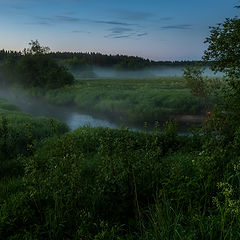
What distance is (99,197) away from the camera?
671 centimetres

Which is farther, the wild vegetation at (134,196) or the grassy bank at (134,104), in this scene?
the grassy bank at (134,104)

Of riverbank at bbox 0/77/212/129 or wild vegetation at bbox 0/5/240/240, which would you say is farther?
riverbank at bbox 0/77/212/129

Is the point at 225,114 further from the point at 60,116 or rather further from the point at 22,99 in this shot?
the point at 22,99

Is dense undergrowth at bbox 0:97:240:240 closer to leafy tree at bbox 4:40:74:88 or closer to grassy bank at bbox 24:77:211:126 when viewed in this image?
grassy bank at bbox 24:77:211:126

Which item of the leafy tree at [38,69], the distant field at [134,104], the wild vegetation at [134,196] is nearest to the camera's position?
the wild vegetation at [134,196]

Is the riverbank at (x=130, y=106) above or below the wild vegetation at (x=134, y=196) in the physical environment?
below

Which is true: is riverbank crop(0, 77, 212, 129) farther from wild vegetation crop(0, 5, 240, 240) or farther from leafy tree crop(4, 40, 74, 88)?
wild vegetation crop(0, 5, 240, 240)

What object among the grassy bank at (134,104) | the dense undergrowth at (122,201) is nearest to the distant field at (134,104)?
the grassy bank at (134,104)

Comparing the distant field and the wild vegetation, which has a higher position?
the wild vegetation

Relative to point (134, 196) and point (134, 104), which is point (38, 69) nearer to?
point (134, 104)

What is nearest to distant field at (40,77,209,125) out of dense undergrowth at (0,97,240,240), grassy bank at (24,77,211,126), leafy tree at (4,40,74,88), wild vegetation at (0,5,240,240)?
grassy bank at (24,77,211,126)

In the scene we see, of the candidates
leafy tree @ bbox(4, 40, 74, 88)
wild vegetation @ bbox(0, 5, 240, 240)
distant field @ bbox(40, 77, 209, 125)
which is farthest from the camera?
leafy tree @ bbox(4, 40, 74, 88)

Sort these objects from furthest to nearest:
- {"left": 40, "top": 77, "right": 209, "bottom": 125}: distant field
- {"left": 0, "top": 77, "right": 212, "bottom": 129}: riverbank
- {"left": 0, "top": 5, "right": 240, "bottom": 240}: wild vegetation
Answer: {"left": 40, "top": 77, "right": 209, "bottom": 125}: distant field < {"left": 0, "top": 77, "right": 212, "bottom": 129}: riverbank < {"left": 0, "top": 5, "right": 240, "bottom": 240}: wild vegetation

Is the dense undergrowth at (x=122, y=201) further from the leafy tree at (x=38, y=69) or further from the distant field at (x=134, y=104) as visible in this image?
the leafy tree at (x=38, y=69)
